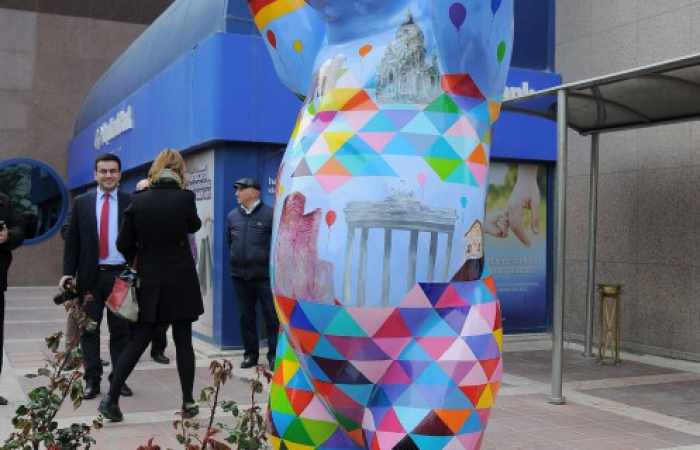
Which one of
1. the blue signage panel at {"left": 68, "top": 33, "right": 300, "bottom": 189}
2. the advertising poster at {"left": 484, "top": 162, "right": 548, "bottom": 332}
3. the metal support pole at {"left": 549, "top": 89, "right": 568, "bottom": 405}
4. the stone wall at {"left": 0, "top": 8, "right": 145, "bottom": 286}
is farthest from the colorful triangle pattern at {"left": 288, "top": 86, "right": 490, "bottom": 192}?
the stone wall at {"left": 0, "top": 8, "right": 145, "bottom": 286}

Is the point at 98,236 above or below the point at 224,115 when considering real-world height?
below

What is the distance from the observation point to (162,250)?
201 inches

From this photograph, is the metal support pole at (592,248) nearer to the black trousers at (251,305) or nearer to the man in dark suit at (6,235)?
the black trousers at (251,305)

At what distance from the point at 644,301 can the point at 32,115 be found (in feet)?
43.9

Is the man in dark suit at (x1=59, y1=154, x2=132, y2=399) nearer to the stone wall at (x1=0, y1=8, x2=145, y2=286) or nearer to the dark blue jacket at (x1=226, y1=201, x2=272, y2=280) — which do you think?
the dark blue jacket at (x1=226, y1=201, x2=272, y2=280)

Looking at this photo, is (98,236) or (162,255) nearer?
(162,255)

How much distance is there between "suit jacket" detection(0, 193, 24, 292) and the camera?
571 cm

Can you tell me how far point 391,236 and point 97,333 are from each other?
454 centimetres

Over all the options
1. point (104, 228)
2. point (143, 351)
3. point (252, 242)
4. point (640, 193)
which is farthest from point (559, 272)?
point (104, 228)

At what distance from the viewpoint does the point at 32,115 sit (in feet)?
57.2

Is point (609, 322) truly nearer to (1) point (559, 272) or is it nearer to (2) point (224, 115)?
(1) point (559, 272)

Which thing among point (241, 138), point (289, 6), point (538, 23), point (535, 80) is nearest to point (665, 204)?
point (535, 80)

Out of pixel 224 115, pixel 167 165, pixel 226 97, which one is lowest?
pixel 167 165

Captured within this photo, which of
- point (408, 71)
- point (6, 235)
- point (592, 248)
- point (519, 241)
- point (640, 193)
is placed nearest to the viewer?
point (408, 71)
